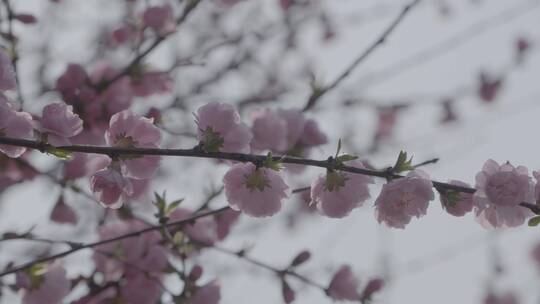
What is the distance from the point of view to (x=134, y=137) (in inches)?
62.2

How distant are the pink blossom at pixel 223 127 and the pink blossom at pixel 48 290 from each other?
754 millimetres

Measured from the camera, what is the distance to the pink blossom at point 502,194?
1.45 metres

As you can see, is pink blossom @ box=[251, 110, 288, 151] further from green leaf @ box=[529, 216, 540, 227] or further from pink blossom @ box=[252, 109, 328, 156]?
green leaf @ box=[529, 216, 540, 227]

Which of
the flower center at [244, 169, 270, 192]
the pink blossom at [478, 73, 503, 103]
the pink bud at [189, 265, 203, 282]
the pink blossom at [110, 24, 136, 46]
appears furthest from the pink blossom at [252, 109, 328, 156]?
the pink blossom at [478, 73, 503, 103]

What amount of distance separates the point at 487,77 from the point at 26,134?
14.5ft

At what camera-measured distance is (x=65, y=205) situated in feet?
8.00

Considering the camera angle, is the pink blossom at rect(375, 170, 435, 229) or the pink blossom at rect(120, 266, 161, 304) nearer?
the pink blossom at rect(375, 170, 435, 229)

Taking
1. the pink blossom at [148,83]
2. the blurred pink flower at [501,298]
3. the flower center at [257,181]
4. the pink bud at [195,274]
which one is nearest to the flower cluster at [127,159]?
the flower center at [257,181]

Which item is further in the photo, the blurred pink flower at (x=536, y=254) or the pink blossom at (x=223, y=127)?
the blurred pink flower at (x=536, y=254)

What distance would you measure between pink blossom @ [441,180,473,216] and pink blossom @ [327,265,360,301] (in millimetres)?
732

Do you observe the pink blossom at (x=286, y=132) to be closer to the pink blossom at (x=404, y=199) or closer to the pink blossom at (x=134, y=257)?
the pink blossom at (x=134, y=257)

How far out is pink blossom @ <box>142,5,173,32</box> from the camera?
261 centimetres

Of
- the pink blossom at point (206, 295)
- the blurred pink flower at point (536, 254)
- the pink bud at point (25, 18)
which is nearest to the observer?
the pink blossom at point (206, 295)

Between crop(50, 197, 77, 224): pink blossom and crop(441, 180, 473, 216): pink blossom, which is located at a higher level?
crop(441, 180, 473, 216): pink blossom
